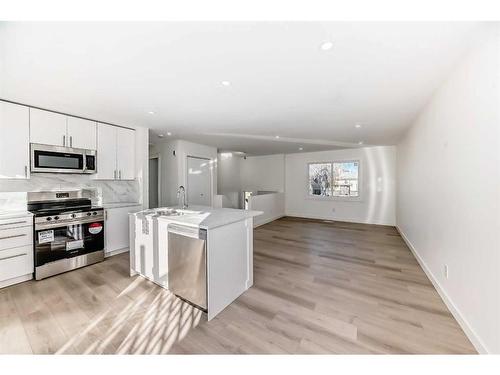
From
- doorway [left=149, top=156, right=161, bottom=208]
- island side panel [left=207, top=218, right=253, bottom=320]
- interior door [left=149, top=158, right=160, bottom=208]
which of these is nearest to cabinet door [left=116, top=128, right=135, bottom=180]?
doorway [left=149, top=156, right=161, bottom=208]

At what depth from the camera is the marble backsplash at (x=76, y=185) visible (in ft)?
9.05

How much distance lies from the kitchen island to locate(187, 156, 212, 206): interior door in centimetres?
261

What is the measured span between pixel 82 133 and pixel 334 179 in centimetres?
646

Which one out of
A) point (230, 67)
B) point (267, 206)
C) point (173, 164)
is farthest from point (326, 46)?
point (267, 206)

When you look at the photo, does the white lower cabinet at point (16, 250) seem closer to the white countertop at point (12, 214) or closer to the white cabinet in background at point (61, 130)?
the white countertop at point (12, 214)

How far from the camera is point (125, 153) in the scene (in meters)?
3.56

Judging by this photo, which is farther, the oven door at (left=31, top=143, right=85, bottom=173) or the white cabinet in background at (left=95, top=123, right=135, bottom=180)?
the white cabinet in background at (left=95, top=123, right=135, bottom=180)

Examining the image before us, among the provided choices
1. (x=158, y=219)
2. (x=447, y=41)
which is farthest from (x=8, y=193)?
(x=447, y=41)

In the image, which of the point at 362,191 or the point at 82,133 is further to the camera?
the point at 362,191

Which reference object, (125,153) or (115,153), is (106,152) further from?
(125,153)

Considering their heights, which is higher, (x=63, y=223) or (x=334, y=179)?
(x=334, y=179)

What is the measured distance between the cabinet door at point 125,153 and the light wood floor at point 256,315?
1.53 metres

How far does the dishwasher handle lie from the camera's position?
1825 mm

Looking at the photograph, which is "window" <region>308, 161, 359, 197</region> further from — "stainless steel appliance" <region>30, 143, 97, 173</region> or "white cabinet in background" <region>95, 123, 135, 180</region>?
"stainless steel appliance" <region>30, 143, 97, 173</region>
